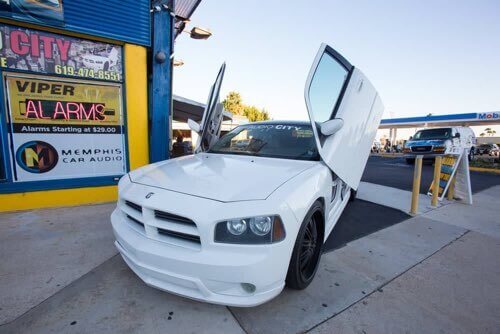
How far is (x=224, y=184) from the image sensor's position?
6.15ft

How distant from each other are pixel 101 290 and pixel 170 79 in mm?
4265

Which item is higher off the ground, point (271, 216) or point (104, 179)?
point (271, 216)

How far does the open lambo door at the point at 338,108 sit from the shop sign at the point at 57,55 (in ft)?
12.1

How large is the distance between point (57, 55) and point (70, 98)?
0.66 meters

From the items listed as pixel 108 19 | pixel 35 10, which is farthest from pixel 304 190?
pixel 35 10

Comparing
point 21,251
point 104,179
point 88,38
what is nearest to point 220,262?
point 21,251

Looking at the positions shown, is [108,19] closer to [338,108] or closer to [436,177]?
[338,108]

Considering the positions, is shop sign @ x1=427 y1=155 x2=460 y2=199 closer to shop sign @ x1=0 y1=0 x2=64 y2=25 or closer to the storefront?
the storefront

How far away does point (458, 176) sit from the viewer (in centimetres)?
557

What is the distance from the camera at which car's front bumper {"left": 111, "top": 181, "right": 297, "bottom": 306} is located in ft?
5.10

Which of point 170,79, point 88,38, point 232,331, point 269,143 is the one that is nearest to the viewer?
point 232,331

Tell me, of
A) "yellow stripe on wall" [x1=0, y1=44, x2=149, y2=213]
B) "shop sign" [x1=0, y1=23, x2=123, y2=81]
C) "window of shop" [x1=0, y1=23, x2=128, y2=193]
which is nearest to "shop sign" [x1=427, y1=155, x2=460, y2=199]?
"yellow stripe on wall" [x1=0, y1=44, x2=149, y2=213]

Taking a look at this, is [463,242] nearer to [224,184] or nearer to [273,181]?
[273,181]

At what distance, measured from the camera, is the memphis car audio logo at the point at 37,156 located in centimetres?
395
